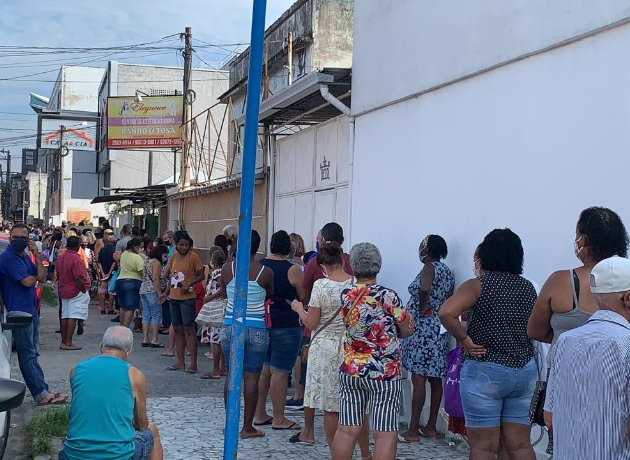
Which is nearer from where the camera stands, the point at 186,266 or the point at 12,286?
the point at 12,286

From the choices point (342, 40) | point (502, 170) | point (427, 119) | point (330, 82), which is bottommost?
point (502, 170)

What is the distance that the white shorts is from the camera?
12.4 m

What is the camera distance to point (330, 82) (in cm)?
1012

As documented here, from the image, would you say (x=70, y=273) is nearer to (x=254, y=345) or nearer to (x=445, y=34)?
(x=254, y=345)

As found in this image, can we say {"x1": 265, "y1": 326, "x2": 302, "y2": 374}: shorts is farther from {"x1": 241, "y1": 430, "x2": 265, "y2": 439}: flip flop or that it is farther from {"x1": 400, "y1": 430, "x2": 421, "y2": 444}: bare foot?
{"x1": 400, "y1": 430, "x2": 421, "y2": 444}: bare foot

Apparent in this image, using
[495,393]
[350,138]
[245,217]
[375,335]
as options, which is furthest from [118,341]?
[350,138]

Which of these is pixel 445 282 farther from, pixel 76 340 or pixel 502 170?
pixel 76 340

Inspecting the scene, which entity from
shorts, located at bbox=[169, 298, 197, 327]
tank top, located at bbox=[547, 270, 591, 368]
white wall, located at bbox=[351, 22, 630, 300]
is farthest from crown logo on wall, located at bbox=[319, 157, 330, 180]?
tank top, located at bbox=[547, 270, 591, 368]

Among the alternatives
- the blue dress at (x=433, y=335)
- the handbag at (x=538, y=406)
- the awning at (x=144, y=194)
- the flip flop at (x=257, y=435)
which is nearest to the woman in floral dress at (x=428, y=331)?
the blue dress at (x=433, y=335)

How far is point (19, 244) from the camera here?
885 cm

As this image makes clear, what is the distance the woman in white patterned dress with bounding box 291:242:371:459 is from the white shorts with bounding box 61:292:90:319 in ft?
22.4

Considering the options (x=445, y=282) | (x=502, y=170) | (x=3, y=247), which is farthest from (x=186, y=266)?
(x=502, y=170)

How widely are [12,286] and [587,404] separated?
276 inches

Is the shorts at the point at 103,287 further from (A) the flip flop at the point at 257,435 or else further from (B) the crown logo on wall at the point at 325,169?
(A) the flip flop at the point at 257,435
